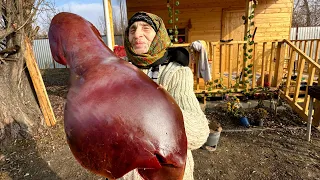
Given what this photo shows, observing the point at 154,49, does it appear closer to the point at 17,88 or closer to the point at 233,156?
the point at 233,156

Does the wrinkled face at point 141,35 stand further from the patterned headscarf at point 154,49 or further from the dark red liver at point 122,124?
the dark red liver at point 122,124

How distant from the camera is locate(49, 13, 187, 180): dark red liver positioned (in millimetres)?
358

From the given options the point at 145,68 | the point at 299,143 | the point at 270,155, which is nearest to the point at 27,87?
the point at 145,68

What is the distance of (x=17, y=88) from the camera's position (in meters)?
4.56

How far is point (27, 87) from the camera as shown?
15.6 ft

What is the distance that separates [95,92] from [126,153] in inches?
4.4

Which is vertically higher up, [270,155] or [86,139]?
[86,139]

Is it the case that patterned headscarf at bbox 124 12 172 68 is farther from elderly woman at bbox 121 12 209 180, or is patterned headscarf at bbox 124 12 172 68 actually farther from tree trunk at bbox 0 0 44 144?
tree trunk at bbox 0 0 44 144

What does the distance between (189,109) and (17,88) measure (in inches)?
188

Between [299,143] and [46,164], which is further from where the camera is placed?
[299,143]

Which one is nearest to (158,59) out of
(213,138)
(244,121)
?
(213,138)

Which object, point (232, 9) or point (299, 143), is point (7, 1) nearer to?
point (299, 143)

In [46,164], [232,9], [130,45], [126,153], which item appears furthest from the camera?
[232,9]

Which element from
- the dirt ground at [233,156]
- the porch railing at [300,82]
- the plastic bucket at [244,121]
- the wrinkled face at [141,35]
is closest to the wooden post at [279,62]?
the porch railing at [300,82]
